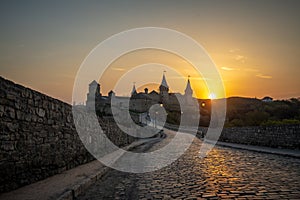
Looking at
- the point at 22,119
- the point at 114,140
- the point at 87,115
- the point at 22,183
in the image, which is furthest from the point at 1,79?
the point at 114,140

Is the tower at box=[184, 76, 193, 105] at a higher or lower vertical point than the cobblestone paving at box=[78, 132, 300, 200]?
higher

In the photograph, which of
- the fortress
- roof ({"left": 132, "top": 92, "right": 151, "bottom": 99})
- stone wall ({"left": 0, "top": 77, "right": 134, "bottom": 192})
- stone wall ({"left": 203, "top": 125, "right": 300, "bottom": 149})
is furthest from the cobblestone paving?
roof ({"left": 132, "top": 92, "right": 151, "bottom": 99})

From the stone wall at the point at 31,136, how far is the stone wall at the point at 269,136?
1275 centimetres

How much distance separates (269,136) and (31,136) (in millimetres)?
17211

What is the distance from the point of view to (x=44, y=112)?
823cm

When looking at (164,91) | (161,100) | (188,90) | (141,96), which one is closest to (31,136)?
(141,96)

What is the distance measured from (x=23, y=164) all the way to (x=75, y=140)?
4.49m

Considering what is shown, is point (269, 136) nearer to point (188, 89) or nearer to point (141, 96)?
point (141, 96)

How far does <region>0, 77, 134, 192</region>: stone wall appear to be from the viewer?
6.13 m

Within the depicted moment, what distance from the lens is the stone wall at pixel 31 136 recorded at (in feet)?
20.1

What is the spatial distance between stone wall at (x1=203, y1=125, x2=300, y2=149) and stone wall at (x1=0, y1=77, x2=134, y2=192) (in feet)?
41.8

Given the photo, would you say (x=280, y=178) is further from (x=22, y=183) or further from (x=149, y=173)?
(x=22, y=183)

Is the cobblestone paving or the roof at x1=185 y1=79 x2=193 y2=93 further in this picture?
the roof at x1=185 y1=79 x2=193 y2=93

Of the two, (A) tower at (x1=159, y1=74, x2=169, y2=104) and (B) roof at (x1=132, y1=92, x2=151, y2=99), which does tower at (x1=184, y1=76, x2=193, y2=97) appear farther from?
(B) roof at (x1=132, y1=92, x2=151, y2=99)
